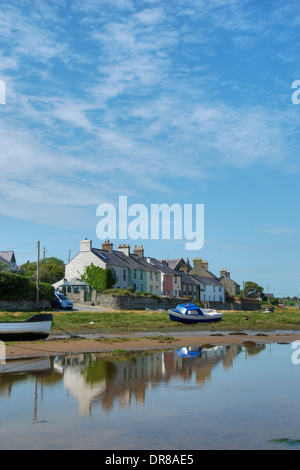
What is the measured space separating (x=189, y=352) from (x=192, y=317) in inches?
829

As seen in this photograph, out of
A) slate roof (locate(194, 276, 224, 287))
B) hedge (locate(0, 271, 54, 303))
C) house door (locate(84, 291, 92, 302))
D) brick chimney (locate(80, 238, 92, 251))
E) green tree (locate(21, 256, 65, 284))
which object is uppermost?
brick chimney (locate(80, 238, 92, 251))

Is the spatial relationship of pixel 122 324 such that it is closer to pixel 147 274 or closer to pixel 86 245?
pixel 86 245

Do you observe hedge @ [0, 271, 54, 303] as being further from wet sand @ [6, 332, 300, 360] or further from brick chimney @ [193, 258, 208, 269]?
brick chimney @ [193, 258, 208, 269]

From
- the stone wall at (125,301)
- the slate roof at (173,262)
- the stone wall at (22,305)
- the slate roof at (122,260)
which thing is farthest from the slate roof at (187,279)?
the stone wall at (22,305)

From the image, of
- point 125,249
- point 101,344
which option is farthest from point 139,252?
point 101,344

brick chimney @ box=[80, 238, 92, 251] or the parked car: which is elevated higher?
brick chimney @ box=[80, 238, 92, 251]

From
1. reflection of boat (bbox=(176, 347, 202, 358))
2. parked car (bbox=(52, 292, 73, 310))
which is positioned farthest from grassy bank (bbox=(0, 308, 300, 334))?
reflection of boat (bbox=(176, 347, 202, 358))

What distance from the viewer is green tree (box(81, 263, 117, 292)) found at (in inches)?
2717

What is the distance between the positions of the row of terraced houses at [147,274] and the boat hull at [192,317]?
26340mm

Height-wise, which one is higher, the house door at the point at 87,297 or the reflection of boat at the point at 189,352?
the house door at the point at 87,297

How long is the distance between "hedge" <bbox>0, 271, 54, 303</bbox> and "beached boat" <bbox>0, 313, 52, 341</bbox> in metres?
26.0

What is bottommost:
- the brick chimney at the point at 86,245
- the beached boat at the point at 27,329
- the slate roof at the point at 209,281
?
the beached boat at the point at 27,329

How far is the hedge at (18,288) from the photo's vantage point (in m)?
50.0

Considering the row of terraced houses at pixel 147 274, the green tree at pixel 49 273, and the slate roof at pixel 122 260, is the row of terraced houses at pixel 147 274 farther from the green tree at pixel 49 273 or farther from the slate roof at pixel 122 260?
the green tree at pixel 49 273
